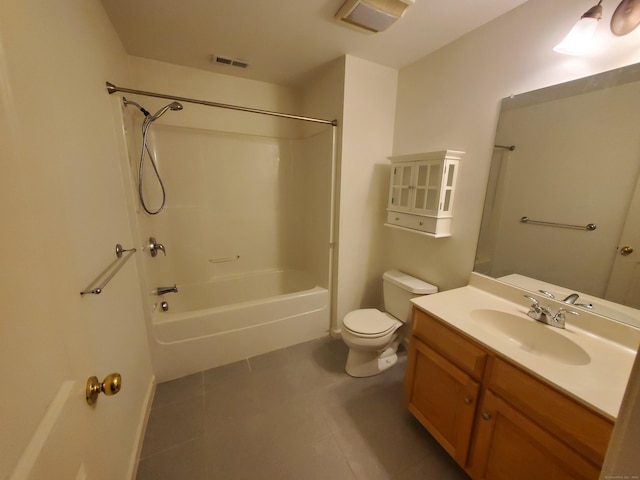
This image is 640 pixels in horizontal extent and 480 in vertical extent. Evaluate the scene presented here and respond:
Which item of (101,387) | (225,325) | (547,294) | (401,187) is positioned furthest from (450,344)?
(225,325)

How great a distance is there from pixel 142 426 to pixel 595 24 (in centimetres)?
283

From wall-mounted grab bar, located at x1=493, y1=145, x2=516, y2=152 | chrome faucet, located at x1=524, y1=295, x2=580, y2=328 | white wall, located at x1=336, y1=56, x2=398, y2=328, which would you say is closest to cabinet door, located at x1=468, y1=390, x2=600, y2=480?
chrome faucet, located at x1=524, y1=295, x2=580, y2=328

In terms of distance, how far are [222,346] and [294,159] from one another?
6.22 feet

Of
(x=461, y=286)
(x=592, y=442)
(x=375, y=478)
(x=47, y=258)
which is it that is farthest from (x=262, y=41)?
(x=375, y=478)

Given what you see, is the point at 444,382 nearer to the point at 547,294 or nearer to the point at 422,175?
the point at 547,294

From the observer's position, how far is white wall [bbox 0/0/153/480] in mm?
365

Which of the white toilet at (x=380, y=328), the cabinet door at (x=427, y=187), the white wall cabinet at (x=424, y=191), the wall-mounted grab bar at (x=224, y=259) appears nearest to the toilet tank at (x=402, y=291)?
the white toilet at (x=380, y=328)

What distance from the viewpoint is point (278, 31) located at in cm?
157

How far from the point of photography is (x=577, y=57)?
1.12 m

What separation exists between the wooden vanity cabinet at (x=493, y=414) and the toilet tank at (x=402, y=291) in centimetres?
46

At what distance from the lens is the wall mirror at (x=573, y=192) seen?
1023 millimetres

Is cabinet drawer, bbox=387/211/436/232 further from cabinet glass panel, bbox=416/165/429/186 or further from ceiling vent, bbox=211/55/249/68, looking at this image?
ceiling vent, bbox=211/55/249/68

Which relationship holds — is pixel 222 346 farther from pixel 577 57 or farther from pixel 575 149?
pixel 577 57

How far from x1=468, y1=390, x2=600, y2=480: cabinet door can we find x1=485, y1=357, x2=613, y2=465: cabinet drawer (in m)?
0.03
